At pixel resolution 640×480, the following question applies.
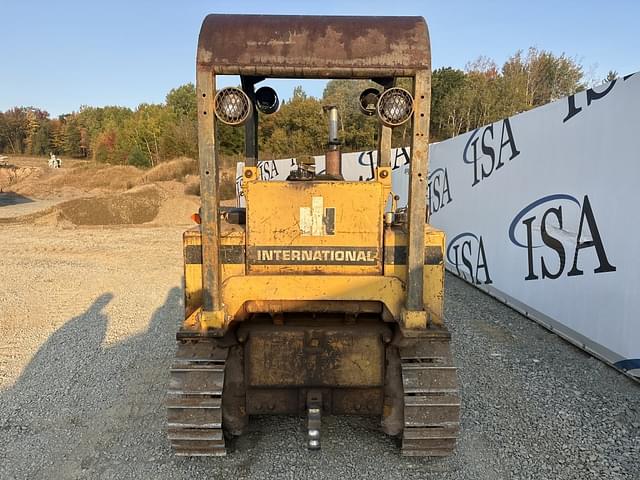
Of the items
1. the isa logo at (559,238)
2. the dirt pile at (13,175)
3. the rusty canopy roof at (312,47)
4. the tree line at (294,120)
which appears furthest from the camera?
the dirt pile at (13,175)

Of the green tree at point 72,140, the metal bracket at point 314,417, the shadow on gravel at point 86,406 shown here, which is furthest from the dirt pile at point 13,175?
the metal bracket at point 314,417

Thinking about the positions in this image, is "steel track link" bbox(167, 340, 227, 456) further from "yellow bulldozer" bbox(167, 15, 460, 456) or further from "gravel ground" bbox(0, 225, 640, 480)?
"gravel ground" bbox(0, 225, 640, 480)

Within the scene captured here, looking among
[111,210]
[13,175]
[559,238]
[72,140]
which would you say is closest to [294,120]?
[111,210]

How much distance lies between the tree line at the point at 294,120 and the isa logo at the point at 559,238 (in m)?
2.37

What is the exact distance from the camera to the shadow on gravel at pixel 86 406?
137 inches

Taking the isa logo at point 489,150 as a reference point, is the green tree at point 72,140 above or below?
above

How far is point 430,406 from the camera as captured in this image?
3.04 metres

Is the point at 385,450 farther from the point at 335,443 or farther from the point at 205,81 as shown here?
the point at 205,81

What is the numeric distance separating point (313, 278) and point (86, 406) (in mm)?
2939

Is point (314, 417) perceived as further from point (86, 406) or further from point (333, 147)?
point (86, 406)

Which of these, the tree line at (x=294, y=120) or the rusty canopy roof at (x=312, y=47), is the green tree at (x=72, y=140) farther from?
the rusty canopy roof at (x=312, y=47)

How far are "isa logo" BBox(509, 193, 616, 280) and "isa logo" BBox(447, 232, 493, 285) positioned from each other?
1.11m

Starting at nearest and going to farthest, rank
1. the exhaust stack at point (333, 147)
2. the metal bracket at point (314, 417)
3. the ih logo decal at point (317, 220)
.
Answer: the ih logo decal at point (317, 220) → the metal bracket at point (314, 417) → the exhaust stack at point (333, 147)

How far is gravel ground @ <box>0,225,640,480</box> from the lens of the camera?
3.35 metres
